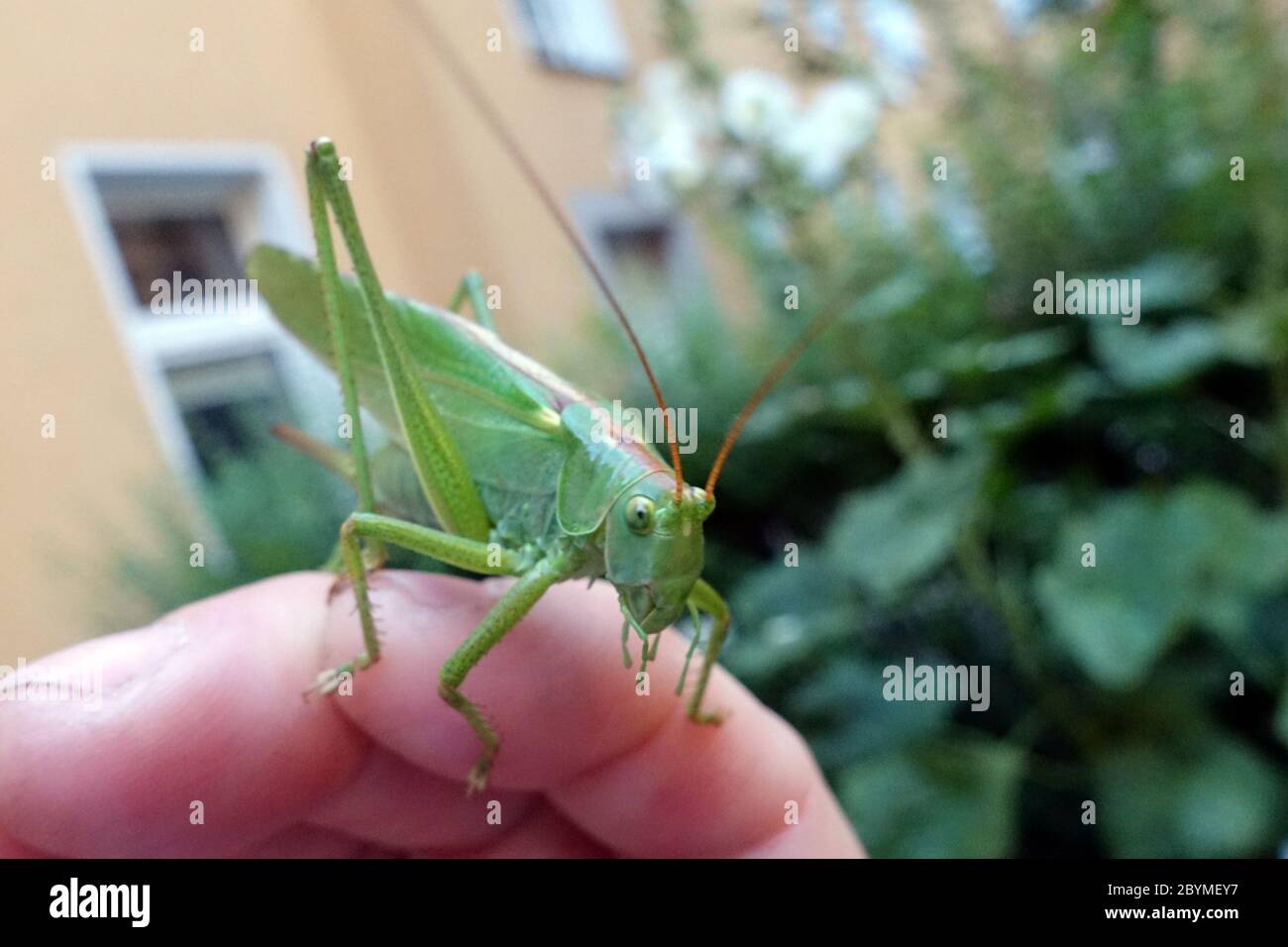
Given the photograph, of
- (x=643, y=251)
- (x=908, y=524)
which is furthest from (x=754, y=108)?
(x=643, y=251)

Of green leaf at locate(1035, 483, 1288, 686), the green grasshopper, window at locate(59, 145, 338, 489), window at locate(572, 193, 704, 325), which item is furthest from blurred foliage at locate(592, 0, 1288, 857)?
window at locate(59, 145, 338, 489)

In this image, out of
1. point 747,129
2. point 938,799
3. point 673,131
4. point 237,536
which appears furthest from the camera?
point 673,131

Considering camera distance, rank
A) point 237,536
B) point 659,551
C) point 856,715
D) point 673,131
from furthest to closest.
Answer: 1. point 673,131
2. point 856,715
3. point 237,536
4. point 659,551

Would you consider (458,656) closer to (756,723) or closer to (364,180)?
(756,723)

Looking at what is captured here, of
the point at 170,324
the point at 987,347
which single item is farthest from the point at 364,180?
the point at 987,347

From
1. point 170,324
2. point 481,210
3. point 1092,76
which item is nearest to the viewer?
point 170,324

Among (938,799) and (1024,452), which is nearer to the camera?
(938,799)

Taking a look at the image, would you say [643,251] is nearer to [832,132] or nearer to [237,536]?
[832,132]
